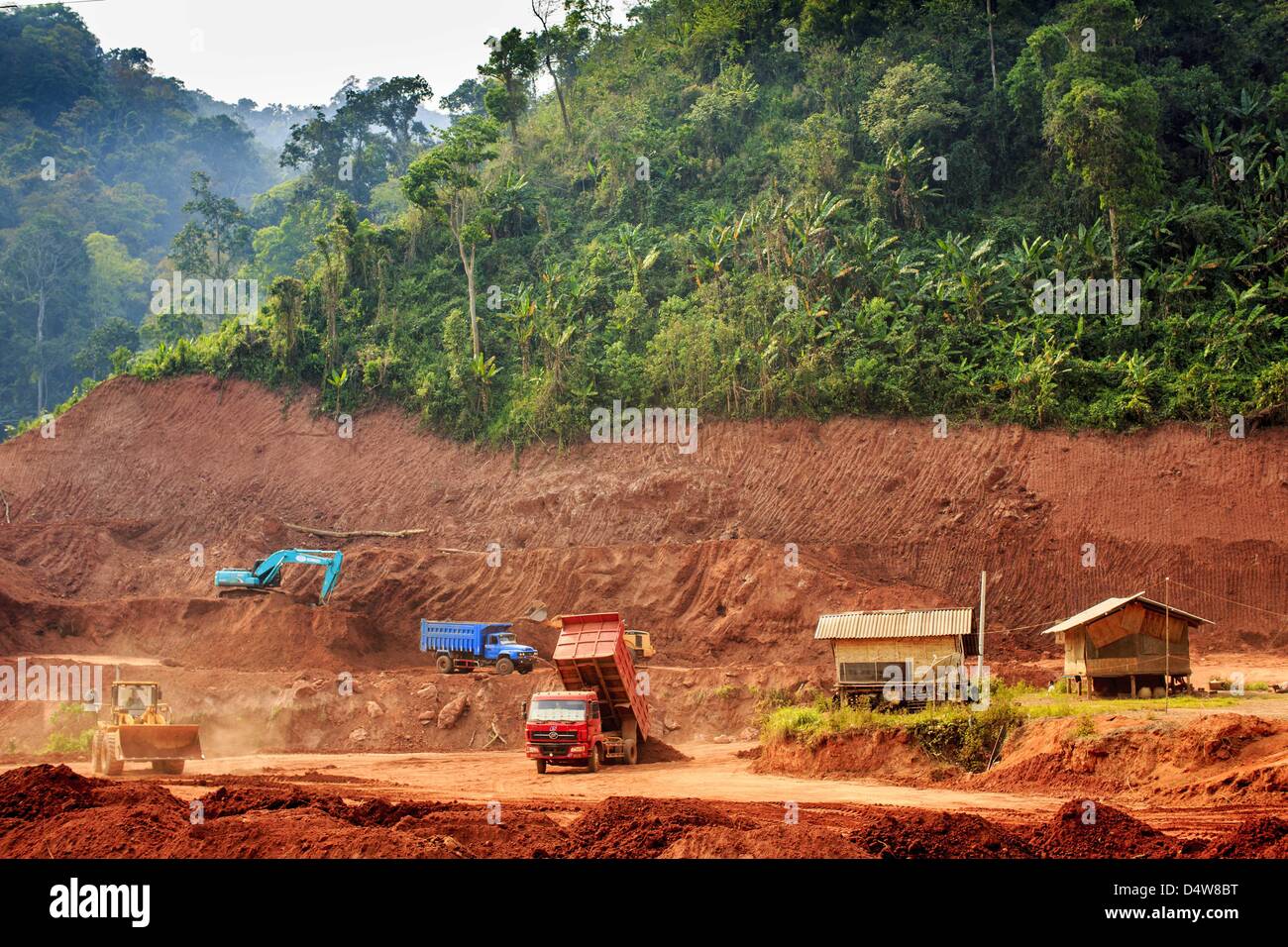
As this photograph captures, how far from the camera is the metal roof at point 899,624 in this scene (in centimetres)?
2603

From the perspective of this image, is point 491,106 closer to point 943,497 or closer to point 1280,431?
point 943,497

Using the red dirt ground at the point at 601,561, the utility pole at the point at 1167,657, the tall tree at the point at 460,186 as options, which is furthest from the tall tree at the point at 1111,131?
the tall tree at the point at 460,186

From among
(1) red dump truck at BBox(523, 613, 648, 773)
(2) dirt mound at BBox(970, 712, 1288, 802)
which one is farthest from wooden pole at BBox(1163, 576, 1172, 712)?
(1) red dump truck at BBox(523, 613, 648, 773)

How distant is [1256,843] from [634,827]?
6212 mm

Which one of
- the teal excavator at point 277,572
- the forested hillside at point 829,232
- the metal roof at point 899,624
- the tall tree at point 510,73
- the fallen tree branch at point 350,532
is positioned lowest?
the metal roof at point 899,624

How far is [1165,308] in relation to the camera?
44.0 meters

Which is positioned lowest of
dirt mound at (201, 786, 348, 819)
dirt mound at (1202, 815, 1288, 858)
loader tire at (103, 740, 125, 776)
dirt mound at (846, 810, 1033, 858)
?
loader tire at (103, 740, 125, 776)

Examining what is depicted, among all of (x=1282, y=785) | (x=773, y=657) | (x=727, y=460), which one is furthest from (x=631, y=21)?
(x=1282, y=785)

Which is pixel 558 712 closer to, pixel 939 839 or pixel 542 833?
pixel 542 833

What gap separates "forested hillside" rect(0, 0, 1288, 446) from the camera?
44.1 meters

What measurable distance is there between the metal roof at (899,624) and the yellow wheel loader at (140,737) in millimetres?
13444

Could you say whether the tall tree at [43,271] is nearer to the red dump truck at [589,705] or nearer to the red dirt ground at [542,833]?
the red dump truck at [589,705]

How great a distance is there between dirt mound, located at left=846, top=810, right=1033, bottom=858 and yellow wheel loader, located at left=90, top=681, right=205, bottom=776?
1702 centimetres

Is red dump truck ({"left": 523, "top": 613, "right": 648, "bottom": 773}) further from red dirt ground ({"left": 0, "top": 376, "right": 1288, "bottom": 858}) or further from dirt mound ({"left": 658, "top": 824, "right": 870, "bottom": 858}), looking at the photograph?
dirt mound ({"left": 658, "top": 824, "right": 870, "bottom": 858})
